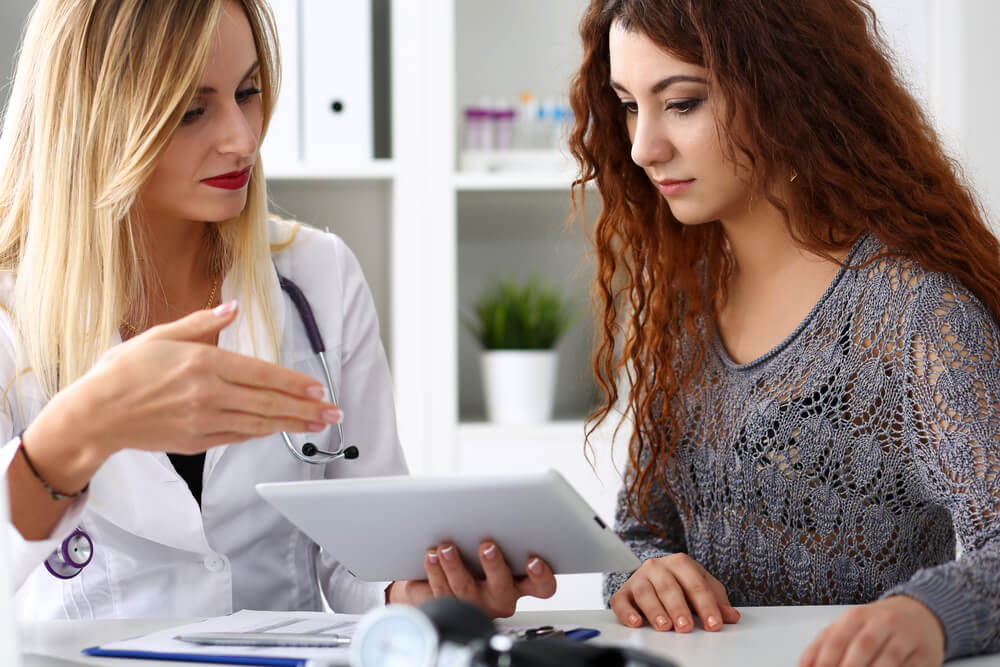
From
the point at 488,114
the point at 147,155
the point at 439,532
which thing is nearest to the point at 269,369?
the point at 439,532

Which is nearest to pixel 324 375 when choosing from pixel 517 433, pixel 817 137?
pixel 817 137

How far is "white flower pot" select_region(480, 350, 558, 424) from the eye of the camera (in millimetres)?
2230

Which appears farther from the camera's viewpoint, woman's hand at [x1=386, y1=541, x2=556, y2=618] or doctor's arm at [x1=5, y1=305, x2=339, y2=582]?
woman's hand at [x1=386, y1=541, x2=556, y2=618]

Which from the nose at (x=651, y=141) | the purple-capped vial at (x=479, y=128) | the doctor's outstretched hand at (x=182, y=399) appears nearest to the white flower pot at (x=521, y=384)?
the purple-capped vial at (x=479, y=128)

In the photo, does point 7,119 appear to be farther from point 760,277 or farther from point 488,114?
point 488,114

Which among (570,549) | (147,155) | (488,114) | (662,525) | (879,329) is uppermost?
(488,114)

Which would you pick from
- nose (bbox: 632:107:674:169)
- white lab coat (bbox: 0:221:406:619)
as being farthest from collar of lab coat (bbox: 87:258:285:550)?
nose (bbox: 632:107:674:169)

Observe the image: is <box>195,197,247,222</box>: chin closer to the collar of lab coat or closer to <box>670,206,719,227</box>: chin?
the collar of lab coat

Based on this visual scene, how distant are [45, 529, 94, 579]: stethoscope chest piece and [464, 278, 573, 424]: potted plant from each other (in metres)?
1.15

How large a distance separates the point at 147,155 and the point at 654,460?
2.44 feet

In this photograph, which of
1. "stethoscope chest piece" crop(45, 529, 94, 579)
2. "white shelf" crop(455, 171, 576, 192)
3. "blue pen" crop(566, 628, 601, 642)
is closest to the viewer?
"blue pen" crop(566, 628, 601, 642)

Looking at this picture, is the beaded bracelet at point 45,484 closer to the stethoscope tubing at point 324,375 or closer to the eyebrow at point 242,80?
the stethoscope tubing at point 324,375

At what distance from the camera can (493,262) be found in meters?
2.54

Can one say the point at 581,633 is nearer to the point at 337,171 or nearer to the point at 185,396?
the point at 185,396
